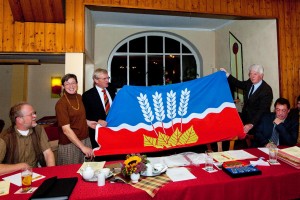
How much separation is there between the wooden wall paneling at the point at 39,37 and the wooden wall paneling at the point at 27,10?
0.12 metres

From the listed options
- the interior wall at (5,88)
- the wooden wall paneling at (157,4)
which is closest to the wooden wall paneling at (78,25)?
the wooden wall paneling at (157,4)

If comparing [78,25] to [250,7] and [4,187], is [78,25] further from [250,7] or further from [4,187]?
[250,7]

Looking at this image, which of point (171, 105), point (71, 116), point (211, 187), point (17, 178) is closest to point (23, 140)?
point (17, 178)

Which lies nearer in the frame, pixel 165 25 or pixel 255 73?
pixel 255 73

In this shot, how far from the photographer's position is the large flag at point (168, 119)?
2459 mm

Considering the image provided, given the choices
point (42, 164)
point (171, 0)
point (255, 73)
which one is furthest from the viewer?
point (171, 0)

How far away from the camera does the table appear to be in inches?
59.8

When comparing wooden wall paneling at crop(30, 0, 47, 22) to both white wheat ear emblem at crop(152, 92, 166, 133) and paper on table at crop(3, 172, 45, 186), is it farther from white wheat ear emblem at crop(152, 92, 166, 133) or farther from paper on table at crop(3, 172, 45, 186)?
paper on table at crop(3, 172, 45, 186)

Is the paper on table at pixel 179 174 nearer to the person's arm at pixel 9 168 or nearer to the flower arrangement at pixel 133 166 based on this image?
the flower arrangement at pixel 133 166

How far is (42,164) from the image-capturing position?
7.53 feet

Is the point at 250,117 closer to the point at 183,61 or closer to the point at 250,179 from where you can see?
the point at 250,179

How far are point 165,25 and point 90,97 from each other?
13.0ft

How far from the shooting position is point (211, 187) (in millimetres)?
1628

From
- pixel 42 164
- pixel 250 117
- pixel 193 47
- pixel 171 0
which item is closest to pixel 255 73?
pixel 250 117
